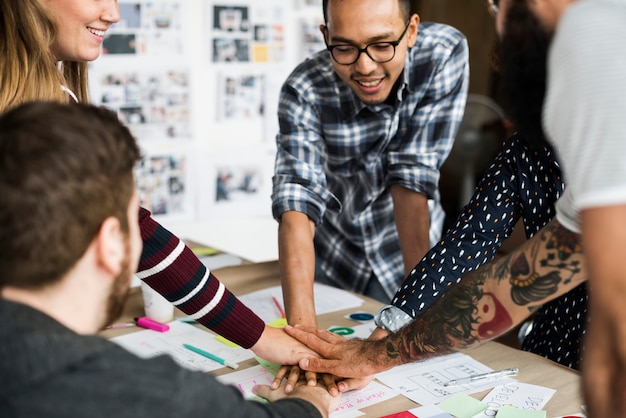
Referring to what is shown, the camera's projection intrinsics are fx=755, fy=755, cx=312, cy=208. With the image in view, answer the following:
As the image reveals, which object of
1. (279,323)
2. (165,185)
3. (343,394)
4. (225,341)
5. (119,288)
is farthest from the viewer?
(165,185)

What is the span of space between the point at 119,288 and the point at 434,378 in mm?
669

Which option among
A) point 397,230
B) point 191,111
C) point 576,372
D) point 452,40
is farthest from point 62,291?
point 191,111

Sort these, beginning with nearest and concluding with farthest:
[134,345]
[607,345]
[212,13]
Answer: [607,345], [134,345], [212,13]

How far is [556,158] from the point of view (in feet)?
4.81

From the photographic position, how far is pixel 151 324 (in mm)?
1624

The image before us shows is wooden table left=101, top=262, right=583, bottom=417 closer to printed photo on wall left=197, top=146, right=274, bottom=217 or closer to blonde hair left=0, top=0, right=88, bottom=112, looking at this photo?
blonde hair left=0, top=0, right=88, bottom=112

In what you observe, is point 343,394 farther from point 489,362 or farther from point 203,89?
point 203,89

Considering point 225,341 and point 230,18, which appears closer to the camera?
point 225,341

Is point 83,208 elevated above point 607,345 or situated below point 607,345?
above

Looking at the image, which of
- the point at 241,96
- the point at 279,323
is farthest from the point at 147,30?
the point at 279,323

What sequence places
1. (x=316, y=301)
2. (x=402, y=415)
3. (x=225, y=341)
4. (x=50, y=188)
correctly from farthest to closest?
(x=316, y=301) < (x=225, y=341) < (x=402, y=415) < (x=50, y=188)

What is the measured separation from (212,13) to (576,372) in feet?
7.12

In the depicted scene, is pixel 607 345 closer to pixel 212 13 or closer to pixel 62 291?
pixel 62 291

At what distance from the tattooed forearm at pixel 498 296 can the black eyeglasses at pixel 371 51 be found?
0.71 m
